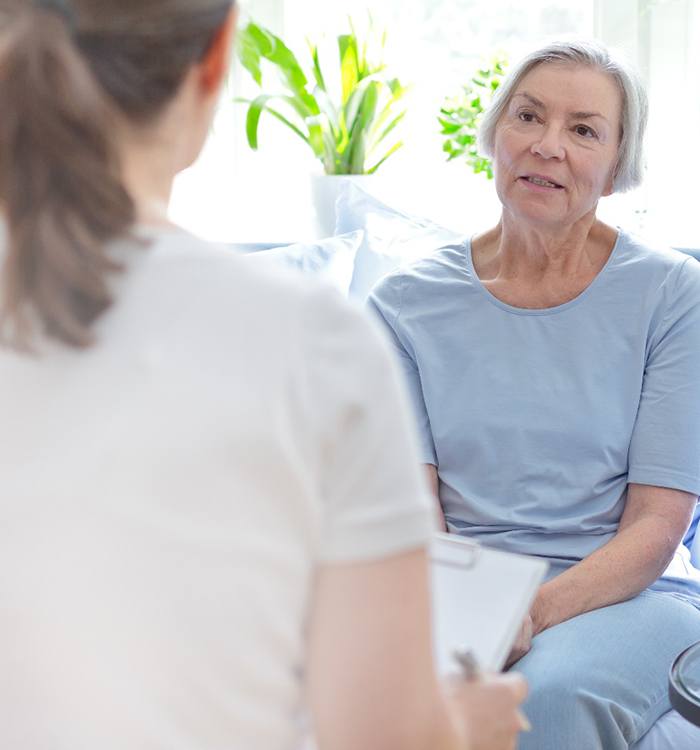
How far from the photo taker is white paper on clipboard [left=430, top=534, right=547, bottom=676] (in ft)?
3.02

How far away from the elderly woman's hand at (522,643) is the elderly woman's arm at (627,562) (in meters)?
0.04

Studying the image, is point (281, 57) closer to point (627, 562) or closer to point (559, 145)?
point (559, 145)

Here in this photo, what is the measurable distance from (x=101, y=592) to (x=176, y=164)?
0.29 m

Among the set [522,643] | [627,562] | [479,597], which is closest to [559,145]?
[627,562]

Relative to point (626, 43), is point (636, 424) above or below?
below

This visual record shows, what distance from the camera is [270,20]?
3043 mm

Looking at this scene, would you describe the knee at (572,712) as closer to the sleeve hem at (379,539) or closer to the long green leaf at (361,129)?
the sleeve hem at (379,539)

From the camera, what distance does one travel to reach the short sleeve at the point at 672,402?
1.70 m

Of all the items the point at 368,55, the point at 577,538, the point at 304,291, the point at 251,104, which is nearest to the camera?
the point at 304,291

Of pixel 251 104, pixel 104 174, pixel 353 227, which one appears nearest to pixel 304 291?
pixel 104 174

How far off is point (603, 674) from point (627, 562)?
0.20 m

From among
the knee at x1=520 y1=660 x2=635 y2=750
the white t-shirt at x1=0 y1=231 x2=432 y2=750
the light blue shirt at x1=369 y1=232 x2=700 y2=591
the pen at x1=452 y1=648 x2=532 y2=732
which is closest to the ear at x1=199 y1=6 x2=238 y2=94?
the white t-shirt at x1=0 y1=231 x2=432 y2=750

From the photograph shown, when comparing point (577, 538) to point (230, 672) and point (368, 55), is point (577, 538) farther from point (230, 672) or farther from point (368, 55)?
point (368, 55)

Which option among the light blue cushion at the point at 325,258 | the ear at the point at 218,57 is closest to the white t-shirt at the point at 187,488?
the ear at the point at 218,57
